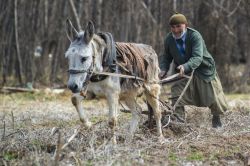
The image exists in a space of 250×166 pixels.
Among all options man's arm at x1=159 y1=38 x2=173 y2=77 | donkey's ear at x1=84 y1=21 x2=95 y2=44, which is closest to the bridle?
donkey's ear at x1=84 y1=21 x2=95 y2=44

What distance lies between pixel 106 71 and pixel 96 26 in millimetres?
10247

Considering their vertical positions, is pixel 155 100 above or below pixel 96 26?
below

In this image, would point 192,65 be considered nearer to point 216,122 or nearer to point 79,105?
point 216,122

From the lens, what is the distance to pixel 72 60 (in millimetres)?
7566

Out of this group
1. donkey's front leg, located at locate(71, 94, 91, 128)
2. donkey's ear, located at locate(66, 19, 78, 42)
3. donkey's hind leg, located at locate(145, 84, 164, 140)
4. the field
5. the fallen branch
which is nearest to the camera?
the field

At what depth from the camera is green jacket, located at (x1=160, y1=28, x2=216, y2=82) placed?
30.8 feet

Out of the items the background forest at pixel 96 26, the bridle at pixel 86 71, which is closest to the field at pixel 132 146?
the bridle at pixel 86 71

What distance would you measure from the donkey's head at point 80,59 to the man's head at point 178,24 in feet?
6.70

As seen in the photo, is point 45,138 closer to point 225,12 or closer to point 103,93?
point 103,93

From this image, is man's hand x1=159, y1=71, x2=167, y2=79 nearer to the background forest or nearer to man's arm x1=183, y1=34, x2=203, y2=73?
man's arm x1=183, y1=34, x2=203, y2=73

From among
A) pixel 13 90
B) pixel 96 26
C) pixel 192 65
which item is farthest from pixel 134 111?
pixel 96 26

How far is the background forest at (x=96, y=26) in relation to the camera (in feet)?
59.8

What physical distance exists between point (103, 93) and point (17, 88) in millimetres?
9434

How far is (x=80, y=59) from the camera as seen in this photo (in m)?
7.57
